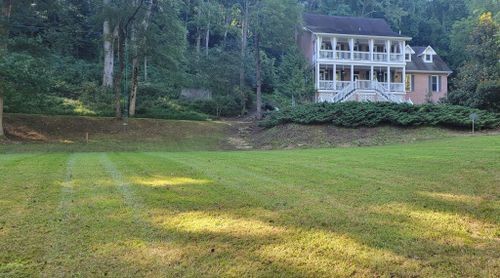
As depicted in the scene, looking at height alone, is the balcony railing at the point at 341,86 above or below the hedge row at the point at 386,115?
above

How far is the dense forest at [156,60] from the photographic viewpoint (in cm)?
2425

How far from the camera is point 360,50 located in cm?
4088

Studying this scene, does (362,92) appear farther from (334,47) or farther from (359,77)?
(359,77)

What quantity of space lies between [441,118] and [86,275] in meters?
21.7

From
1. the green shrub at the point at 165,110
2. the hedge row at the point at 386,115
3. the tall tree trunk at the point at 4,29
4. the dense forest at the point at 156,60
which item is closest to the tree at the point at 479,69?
the dense forest at the point at 156,60

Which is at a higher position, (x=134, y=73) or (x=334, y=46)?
(x=334, y=46)

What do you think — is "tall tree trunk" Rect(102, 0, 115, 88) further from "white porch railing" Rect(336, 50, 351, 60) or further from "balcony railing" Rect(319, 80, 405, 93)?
"white porch railing" Rect(336, 50, 351, 60)

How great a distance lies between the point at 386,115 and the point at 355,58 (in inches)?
632

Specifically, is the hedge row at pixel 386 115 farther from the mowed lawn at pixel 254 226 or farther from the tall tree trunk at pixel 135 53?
the mowed lawn at pixel 254 226

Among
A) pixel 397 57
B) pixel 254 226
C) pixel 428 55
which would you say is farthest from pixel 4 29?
pixel 428 55

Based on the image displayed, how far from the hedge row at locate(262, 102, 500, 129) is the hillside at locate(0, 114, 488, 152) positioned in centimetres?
46

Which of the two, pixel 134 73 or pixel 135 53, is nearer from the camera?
pixel 135 53

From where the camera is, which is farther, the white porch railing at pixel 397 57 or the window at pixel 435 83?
the window at pixel 435 83

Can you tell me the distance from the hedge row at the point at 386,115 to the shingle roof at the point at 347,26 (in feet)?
48.6
